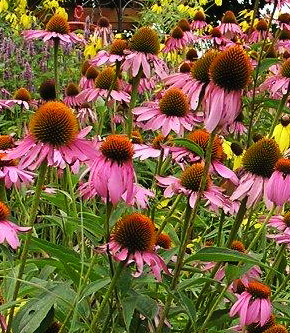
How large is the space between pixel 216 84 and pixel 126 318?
0.33m

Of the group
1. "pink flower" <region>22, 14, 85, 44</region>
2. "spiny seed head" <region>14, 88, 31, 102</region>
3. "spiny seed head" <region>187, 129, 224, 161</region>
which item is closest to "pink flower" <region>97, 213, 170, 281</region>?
"spiny seed head" <region>187, 129, 224, 161</region>

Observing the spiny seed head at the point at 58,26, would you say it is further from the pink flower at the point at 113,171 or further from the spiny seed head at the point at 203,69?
the pink flower at the point at 113,171

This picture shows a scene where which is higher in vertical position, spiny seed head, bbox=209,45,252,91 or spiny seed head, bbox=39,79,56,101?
spiny seed head, bbox=209,45,252,91

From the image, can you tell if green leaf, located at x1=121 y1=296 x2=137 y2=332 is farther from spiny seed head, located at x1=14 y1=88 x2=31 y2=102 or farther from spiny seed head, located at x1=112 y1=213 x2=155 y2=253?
spiny seed head, located at x1=14 y1=88 x2=31 y2=102

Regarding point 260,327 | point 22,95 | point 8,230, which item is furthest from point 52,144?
point 22,95

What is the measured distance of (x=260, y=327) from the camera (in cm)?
122

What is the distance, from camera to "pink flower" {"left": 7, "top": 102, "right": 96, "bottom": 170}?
0.99 meters

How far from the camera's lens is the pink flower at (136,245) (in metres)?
1.03

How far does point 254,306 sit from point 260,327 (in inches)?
3.0

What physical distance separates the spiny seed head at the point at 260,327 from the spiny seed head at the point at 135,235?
276 millimetres

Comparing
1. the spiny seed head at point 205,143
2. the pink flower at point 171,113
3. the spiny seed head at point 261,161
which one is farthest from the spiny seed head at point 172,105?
the spiny seed head at point 261,161

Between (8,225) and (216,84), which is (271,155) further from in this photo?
(8,225)

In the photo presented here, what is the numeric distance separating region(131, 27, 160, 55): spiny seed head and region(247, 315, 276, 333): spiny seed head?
28.2 inches

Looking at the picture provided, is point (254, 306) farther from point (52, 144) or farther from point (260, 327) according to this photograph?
point (52, 144)
